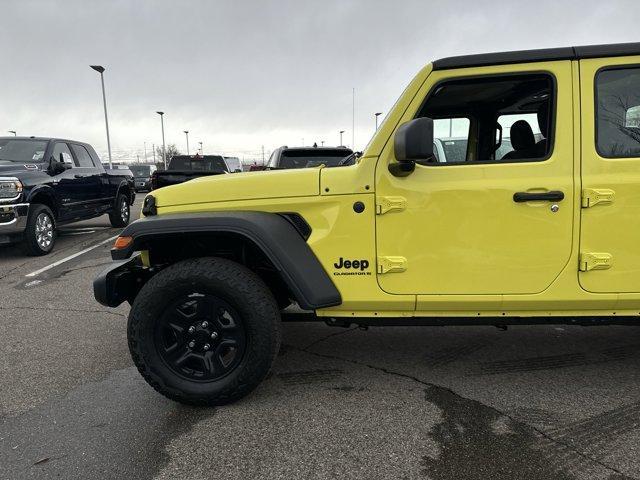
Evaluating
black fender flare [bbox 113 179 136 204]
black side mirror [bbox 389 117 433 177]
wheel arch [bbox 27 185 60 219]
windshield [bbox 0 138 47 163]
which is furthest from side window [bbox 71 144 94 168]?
black side mirror [bbox 389 117 433 177]

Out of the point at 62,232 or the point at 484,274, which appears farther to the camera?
the point at 62,232

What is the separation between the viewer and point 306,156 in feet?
23.5

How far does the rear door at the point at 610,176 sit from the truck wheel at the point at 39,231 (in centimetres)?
759

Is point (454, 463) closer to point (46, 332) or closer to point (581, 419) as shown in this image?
point (581, 419)

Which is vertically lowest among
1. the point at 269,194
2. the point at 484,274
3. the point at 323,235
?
the point at 484,274

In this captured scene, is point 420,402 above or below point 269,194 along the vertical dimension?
below

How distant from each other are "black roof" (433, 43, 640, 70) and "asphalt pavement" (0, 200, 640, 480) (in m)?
1.97

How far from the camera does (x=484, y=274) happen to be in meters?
2.54

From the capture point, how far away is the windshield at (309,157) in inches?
275

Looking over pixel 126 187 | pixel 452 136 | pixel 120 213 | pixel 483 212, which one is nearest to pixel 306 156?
pixel 452 136

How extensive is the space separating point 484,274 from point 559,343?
1.54m

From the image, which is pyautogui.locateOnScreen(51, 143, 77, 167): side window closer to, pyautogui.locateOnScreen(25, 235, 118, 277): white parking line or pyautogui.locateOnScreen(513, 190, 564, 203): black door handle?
pyautogui.locateOnScreen(25, 235, 118, 277): white parking line

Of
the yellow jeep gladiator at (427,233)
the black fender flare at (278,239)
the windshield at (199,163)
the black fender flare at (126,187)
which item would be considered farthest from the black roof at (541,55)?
the black fender flare at (126,187)

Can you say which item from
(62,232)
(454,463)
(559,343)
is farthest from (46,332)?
(62,232)
